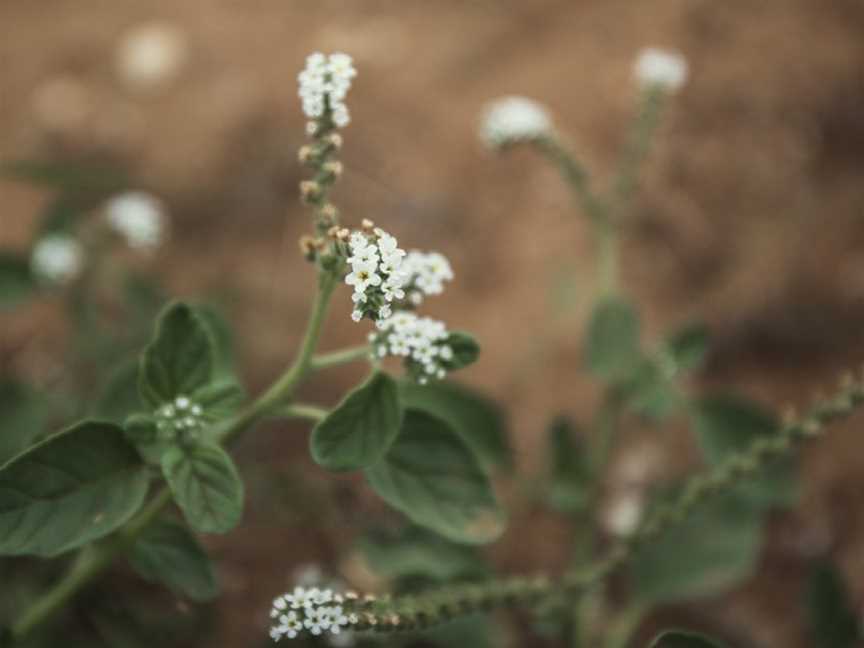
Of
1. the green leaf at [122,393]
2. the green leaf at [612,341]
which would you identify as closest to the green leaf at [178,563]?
the green leaf at [122,393]

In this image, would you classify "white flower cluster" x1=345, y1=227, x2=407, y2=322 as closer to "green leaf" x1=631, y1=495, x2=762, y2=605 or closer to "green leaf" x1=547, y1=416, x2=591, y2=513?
"green leaf" x1=547, y1=416, x2=591, y2=513

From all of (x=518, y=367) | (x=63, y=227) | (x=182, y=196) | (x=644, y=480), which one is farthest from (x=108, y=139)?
(x=644, y=480)

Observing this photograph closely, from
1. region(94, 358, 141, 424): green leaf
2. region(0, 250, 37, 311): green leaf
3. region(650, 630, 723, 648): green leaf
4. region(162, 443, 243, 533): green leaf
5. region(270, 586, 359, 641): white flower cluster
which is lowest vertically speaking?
region(650, 630, 723, 648): green leaf

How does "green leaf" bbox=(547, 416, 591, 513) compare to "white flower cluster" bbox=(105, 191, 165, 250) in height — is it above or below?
below

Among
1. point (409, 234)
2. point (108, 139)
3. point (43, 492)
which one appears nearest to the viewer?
point (43, 492)

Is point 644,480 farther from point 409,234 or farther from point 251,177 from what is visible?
point 251,177

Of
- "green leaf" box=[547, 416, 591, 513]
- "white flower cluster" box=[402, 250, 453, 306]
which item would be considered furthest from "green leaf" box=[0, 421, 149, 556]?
"green leaf" box=[547, 416, 591, 513]
